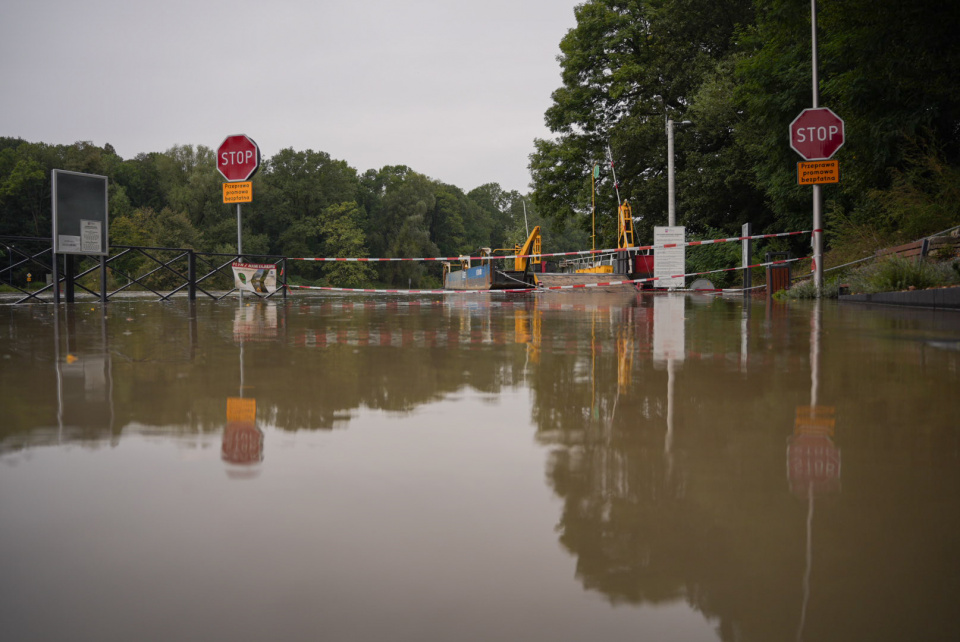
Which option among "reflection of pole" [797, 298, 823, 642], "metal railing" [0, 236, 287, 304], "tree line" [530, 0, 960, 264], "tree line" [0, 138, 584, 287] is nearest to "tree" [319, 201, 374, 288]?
"tree line" [0, 138, 584, 287]

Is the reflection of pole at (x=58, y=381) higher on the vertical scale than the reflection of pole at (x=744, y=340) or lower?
lower


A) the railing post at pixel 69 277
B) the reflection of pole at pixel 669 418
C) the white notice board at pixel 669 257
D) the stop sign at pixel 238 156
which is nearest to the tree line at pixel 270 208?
the white notice board at pixel 669 257

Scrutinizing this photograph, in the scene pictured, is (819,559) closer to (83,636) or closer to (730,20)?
(83,636)

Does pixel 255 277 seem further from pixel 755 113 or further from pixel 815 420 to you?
pixel 815 420

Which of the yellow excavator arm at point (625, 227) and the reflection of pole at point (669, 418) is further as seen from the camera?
the yellow excavator arm at point (625, 227)

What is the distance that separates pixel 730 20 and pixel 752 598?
35733mm

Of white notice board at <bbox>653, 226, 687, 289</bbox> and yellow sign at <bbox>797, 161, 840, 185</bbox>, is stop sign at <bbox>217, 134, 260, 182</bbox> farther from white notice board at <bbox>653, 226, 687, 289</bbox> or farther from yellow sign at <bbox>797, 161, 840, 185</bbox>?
yellow sign at <bbox>797, 161, 840, 185</bbox>

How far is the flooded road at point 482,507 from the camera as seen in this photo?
4.11 ft

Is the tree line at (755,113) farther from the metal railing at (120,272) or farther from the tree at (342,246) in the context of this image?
the tree at (342,246)

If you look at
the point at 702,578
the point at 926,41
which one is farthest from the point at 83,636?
the point at 926,41

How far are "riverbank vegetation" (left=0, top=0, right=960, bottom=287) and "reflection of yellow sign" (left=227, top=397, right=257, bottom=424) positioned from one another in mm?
14963

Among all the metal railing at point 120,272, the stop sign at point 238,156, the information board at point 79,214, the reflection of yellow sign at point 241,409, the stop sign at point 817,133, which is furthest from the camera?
the stop sign at point 238,156

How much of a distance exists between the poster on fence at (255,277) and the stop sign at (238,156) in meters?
2.10

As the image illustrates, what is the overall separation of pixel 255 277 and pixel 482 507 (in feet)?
54.7
